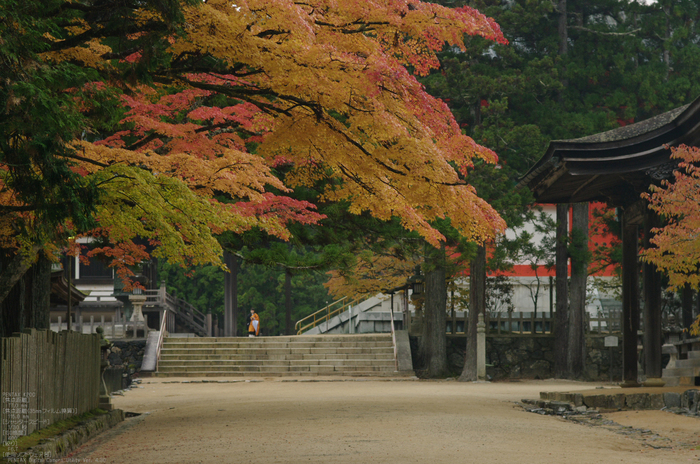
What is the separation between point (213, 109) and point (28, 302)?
384 cm

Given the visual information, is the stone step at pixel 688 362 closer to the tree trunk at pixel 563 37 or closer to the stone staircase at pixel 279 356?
the stone staircase at pixel 279 356

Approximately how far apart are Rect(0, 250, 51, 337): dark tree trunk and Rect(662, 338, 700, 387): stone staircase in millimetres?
10576

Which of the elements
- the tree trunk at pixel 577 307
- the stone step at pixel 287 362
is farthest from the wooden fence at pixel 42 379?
the tree trunk at pixel 577 307

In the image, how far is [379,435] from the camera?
764 centimetres

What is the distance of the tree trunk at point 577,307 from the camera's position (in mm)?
22578

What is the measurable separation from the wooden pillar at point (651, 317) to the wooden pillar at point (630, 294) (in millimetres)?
862

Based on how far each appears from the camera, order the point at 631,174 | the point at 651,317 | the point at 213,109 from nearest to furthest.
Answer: the point at 213,109, the point at 651,317, the point at 631,174

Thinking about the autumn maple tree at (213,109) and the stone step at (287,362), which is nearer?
the autumn maple tree at (213,109)

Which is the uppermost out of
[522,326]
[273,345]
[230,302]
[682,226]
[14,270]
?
[682,226]

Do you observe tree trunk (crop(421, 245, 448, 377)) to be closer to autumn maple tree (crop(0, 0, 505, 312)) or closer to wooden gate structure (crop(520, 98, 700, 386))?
wooden gate structure (crop(520, 98, 700, 386))

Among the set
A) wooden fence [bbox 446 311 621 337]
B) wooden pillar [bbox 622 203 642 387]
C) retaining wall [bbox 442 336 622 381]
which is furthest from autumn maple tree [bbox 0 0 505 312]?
wooden fence [bbox 446 311 621 337]

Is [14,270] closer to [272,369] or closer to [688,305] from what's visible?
[688,305]

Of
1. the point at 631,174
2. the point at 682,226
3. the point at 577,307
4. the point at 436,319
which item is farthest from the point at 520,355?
the point at 682,226

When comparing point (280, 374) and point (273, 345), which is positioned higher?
point (273, 345)
